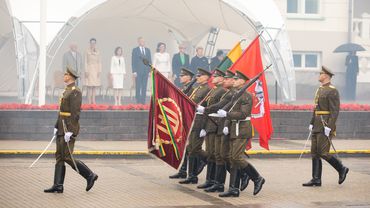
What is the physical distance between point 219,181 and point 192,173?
1208 mm

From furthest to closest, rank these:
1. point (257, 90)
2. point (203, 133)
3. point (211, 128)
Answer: point (257, 90) → point (203, 133) → point (211, 128)

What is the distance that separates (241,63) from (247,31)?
12794 millimetres

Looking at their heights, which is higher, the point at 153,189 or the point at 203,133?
the point at 203,133

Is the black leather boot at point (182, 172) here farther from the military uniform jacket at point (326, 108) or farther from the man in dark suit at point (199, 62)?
the man in dark suit at point (199, 62)

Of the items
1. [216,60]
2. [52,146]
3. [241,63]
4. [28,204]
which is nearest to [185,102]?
[241,63]

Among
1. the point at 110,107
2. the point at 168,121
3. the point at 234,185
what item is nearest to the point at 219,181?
the point at 234,185

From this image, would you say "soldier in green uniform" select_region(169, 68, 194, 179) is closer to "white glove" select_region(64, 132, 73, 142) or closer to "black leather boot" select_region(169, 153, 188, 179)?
"black leather boot" select_region(169, 153, 188, 179)

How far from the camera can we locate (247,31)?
31.2m

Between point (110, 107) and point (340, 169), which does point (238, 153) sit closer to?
point (340, 169)

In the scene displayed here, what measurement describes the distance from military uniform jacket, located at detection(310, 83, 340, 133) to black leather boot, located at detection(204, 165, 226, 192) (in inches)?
71.9

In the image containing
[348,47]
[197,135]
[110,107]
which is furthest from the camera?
[348,47]

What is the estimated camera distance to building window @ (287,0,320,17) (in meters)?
45.3

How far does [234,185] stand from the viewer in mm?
15461

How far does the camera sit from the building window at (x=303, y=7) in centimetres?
4534
